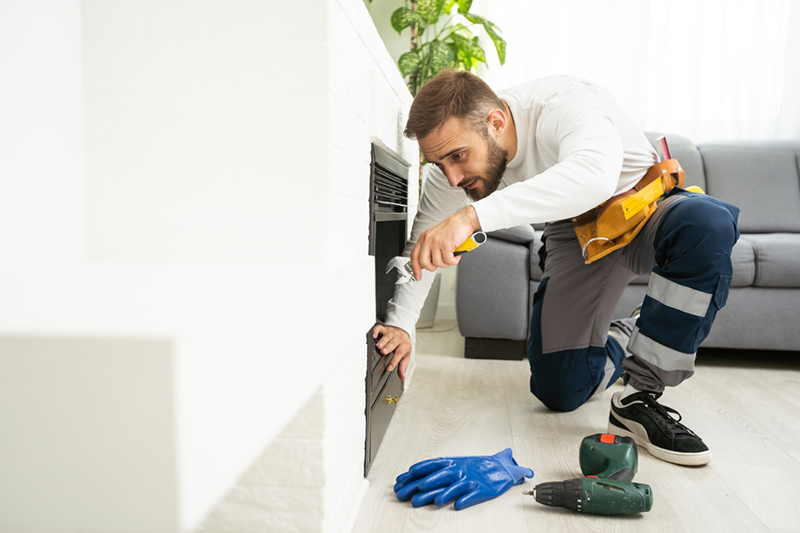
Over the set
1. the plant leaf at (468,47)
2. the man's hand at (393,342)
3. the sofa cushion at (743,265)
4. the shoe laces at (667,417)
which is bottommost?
the shoe laces at (667,417)

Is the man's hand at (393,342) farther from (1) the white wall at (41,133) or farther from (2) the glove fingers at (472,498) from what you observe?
(1) the white wall at (41,133)

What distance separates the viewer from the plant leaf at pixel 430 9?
302 centimetres

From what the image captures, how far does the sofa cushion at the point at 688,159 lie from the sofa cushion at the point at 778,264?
0.68 metres

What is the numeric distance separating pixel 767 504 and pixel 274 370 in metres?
1.15

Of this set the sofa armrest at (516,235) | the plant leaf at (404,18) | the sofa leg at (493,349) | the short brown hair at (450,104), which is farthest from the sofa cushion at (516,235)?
the plant leaf at (404,18)

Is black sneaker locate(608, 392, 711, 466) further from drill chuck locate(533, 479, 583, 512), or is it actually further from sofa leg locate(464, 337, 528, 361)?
sofa leg locate(464, 337, 528, 361)

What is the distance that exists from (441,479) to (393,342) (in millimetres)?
415

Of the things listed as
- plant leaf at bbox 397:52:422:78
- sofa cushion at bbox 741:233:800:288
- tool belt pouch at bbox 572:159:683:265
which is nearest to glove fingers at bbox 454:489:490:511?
tool belt pouch at bbox 572:159:683:265

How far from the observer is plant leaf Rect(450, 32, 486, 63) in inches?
120

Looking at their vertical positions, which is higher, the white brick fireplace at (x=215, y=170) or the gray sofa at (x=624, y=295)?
the white brick fireplace at (x=215, y=170)

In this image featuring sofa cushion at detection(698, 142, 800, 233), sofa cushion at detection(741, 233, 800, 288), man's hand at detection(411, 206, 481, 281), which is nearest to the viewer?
man's hand at detection(411, 206, 481, 281)

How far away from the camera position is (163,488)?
331 mm

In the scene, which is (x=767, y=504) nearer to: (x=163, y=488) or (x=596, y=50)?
(x=163, y=488)

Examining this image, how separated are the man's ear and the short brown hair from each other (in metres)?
0.02
